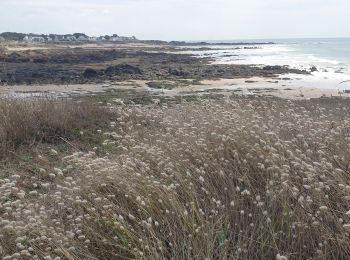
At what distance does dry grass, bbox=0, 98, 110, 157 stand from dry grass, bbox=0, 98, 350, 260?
327 centimetres

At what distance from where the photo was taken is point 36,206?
4672mm

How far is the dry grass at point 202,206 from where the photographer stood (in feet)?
13.5

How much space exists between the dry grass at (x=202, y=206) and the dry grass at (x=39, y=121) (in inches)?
129

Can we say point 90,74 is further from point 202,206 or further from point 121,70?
point 202,206

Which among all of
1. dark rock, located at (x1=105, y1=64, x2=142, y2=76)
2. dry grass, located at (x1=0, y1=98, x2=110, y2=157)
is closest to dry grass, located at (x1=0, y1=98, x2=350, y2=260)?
dry grass, located at (x1=0, y1=98, x2=110, y2=157)

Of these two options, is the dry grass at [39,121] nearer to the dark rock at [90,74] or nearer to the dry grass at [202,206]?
the dry grass at [202,206]

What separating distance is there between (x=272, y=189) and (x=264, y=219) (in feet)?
Result: 1.03

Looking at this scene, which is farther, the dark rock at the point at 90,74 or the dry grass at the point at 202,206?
the dark rock at the point at 90,74

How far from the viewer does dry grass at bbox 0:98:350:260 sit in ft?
13.5

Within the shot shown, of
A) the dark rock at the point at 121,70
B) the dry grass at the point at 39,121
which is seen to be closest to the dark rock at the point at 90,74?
the dark rock at the point at 121,70

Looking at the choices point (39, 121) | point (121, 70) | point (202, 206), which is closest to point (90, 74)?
point (121, 70)

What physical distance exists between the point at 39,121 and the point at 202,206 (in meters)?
5.89

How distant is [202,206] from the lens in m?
4.79

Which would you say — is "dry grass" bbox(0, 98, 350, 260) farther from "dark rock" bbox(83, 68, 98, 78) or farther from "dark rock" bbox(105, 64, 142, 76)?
"dark rock" bbox(105, 64, 142, 76)
